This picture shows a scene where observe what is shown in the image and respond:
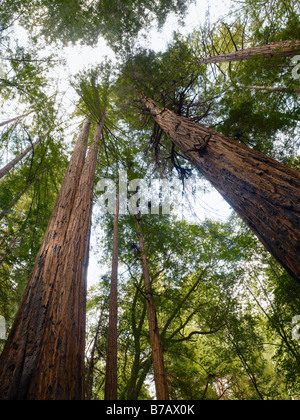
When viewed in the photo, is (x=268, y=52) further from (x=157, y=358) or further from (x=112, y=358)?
(x=112, y=358)

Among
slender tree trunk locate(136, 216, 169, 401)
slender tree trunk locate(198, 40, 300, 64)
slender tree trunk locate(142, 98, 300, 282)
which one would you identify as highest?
slender tree trunk locate(198, 40, 300, 64)

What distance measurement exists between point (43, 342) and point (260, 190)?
6.24 ft

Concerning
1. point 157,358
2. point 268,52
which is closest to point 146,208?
point 157,358

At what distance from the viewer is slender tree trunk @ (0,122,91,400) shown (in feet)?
3.38

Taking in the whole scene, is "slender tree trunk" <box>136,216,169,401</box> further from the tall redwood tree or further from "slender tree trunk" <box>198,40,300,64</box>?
"slender tree trunk" <box>198,40,300,64</box>

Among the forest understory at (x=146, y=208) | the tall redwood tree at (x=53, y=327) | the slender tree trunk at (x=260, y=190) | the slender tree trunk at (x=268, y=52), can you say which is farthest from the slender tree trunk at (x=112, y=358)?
the slender tree trunk at (x=268, y=52)

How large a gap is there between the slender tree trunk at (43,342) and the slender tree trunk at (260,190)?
5.09ft

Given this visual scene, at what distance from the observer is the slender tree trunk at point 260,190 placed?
108 cm

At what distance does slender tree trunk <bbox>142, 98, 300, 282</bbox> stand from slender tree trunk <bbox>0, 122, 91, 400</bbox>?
1.55 metres

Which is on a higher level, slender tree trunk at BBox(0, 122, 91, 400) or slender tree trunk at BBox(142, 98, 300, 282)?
slender tree trunk at BBox(142, 98, 300, 282)

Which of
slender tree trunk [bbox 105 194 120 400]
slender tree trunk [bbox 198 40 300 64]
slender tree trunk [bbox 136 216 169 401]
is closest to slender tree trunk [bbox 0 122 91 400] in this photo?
slender tree trunk [bbox 105 194 120 400]

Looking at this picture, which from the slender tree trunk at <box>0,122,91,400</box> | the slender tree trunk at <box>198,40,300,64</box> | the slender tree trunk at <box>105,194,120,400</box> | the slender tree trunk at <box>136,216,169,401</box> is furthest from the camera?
the slender tree trunk at <box>198,40,300,64</box>

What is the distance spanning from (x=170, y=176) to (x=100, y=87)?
383 cm

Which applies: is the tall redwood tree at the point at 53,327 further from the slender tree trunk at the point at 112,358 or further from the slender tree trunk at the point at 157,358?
the slender tree trunk at the point at 157,358
